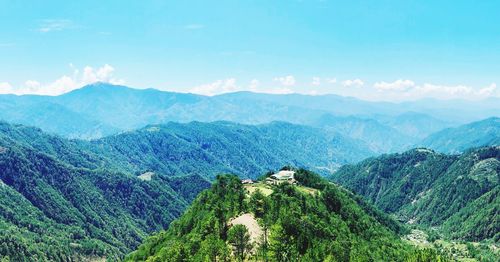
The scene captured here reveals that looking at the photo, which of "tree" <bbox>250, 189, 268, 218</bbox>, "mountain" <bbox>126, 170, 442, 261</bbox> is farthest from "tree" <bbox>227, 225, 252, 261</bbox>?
"tree" <bbox>250, 189, 268, 218</bbox>

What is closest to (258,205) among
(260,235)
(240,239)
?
(260,235)

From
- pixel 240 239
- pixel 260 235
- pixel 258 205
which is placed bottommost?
pixel 260 235

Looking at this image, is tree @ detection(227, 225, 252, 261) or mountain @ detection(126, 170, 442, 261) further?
tree @ detection(227, 225, 252, 261)

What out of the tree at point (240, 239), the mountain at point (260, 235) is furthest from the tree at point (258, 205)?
the tree at point (240, 239)

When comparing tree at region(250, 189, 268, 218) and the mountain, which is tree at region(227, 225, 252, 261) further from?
tree at region(250, 189, 268, 218)

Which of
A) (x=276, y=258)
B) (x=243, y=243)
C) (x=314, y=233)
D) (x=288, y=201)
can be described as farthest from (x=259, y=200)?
(x=276, y=258)

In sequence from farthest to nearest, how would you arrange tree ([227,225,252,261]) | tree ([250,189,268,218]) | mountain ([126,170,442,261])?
1. tree ([250,189,268,218])
2. tree ([227,225,252,261])
3. mountain ([126,170,442,261])

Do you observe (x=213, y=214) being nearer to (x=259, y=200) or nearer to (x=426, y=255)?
(x=259, y=200)

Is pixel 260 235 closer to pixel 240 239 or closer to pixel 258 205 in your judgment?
pixel 240 239
